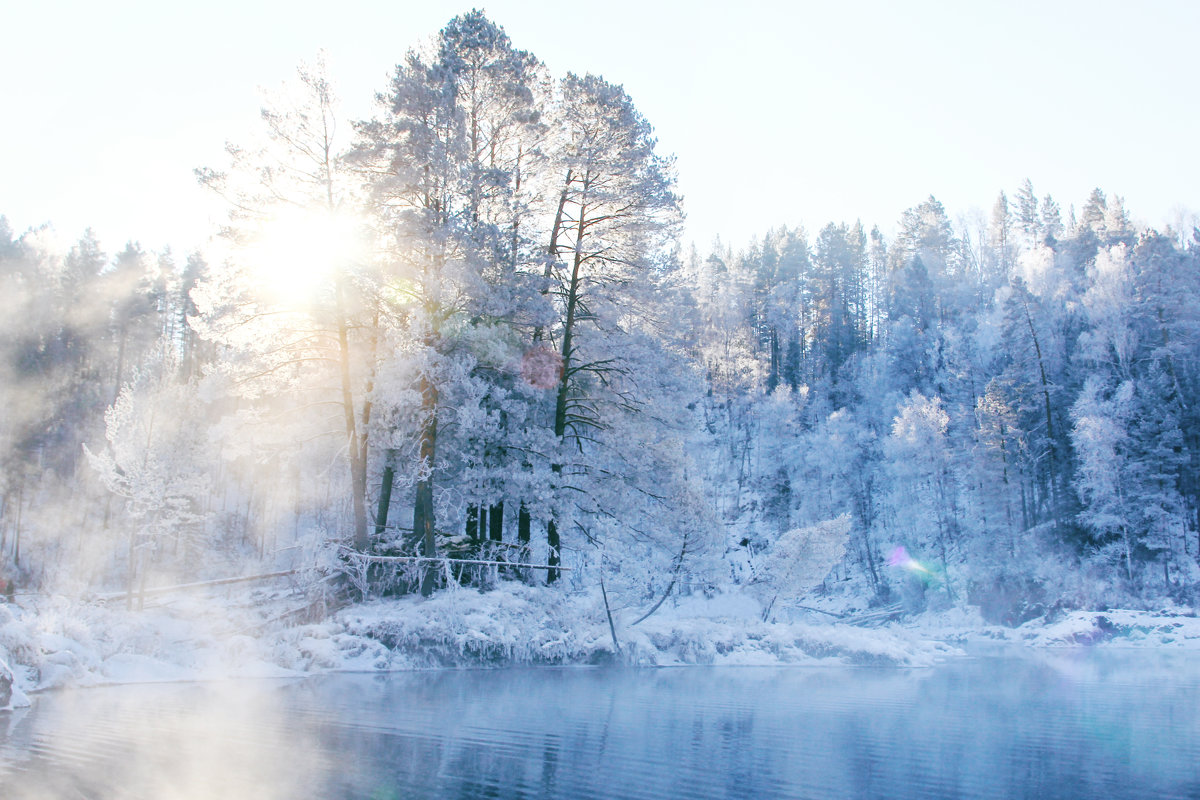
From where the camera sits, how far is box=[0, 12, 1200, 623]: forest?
19.2m

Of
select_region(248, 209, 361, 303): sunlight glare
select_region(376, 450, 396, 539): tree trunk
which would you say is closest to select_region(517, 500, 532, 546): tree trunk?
select_region(376, 450, 396, 539): tree trunk

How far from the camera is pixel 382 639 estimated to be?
16.1 meters

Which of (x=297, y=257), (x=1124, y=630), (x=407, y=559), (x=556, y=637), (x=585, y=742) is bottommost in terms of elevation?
(x=1124, y=630)

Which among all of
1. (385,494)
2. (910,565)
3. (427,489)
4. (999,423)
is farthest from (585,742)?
(910,565)

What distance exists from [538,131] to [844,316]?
198 feet

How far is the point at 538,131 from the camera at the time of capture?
73.9ft

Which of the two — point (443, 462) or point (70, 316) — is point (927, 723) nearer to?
point (443, 462)

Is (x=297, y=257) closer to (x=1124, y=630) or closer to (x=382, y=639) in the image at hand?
(x=382, y=639)

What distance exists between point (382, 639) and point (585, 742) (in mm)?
9516

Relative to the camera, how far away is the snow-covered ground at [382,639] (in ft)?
40.1

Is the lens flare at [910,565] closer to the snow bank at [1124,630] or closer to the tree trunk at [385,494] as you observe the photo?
the snow bank at [1124,630]

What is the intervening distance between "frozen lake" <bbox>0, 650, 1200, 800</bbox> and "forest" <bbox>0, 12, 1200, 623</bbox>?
298 inches

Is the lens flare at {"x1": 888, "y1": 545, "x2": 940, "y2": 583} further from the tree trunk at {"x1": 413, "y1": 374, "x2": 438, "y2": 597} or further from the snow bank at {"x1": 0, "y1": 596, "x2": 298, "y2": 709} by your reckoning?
the snow bank at {"x1": 0, "y1": 596, "x2": 298, "y2": 709}

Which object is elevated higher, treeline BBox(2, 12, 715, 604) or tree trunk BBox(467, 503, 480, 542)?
treeline BBox(2, 12, 715, 604)
